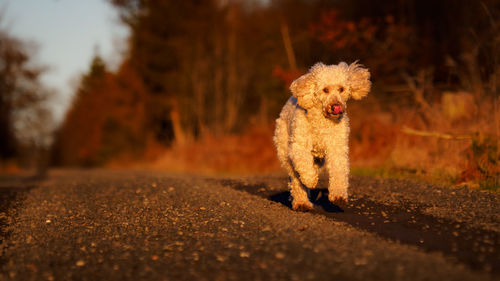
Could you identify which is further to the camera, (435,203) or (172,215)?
(435,203)

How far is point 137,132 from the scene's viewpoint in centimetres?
3006

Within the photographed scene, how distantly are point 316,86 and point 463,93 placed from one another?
21.1ft

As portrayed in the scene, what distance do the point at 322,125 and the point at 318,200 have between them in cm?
162

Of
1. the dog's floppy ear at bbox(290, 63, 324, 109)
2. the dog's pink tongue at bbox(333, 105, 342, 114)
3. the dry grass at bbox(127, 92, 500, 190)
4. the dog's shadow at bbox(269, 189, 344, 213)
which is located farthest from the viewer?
the dry grass at bbox(127, 92, 500, 190)

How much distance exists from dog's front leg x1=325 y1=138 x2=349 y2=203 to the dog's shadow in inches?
25.0

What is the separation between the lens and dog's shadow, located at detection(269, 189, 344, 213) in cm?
592

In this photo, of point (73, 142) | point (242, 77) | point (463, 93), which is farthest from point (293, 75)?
point (73, 142)

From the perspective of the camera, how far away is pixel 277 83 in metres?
21.2

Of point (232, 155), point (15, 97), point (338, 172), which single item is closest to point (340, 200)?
point (338, 172)

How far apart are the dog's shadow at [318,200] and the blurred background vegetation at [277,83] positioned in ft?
8.23

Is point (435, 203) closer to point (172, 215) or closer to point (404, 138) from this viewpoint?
point (172, 215)

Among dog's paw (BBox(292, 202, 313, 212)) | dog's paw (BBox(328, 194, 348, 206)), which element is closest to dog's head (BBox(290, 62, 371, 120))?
dog's paw (BBox(328, 194, 348, 206))

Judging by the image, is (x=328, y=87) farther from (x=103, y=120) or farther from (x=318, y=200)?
(x=103, y=120)

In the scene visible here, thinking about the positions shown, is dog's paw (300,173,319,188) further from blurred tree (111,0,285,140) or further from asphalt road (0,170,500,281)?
blurred tree (111,0,285,140)
